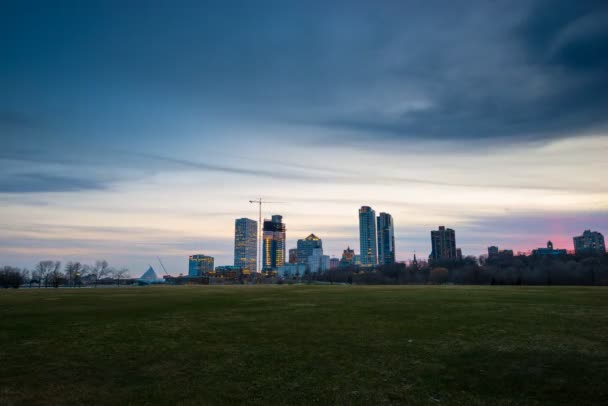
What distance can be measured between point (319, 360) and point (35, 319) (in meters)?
24.0

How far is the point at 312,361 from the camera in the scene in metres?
14.8

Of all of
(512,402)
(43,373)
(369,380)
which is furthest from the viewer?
(43,373)

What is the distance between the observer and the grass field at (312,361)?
11258 mm

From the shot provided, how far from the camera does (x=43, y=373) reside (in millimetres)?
13688

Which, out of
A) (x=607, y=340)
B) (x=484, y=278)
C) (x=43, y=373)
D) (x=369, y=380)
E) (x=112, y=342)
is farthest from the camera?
(x=484, y=278)

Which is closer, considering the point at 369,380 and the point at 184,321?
the point at 369,380

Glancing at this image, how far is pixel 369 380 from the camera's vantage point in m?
12.4

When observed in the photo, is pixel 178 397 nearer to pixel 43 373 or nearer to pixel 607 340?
pixel 43 373

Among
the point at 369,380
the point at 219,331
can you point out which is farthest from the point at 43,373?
the point at 369,380

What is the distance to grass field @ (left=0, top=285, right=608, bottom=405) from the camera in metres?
11.3

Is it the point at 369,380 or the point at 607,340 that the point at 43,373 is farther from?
the point at 607,340

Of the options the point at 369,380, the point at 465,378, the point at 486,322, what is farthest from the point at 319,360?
the point at 486,322

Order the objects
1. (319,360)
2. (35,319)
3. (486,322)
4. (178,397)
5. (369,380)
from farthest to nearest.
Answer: (35,319)
(486,322)
(319,360)
(369,380)
(178,397)

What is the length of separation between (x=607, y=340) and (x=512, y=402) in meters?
10.7
